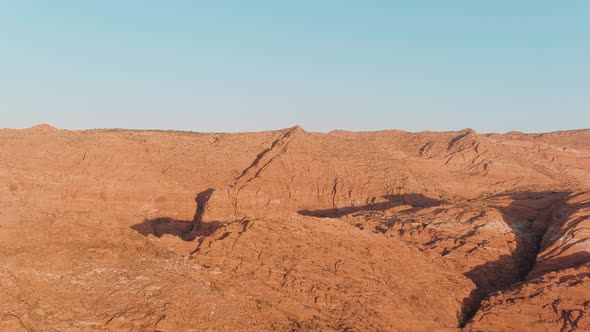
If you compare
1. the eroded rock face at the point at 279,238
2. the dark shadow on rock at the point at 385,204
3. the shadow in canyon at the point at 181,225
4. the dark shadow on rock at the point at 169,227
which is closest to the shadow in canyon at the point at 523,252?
the eroded rock face at the point at 279,238

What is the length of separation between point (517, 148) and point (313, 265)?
138ft

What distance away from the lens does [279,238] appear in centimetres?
1950

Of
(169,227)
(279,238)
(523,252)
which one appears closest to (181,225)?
(169,227)

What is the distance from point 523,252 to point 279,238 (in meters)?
12.5

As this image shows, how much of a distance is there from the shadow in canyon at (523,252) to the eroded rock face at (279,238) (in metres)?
0.09

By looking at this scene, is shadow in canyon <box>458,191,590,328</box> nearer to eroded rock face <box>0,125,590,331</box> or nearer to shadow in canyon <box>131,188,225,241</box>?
eroded rock face <box>0,125,590,331</box>

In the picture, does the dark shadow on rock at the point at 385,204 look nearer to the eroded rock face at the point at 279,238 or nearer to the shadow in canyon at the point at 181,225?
the eroded rock face at the point at 279,238

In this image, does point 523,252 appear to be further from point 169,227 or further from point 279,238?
point 169,227

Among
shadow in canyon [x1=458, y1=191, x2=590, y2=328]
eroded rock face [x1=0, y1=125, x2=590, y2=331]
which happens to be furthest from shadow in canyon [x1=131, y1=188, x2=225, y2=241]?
shadow in canyon [x1=458, y1=191, x2=590, y2=328]

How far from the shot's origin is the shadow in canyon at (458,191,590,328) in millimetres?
21741

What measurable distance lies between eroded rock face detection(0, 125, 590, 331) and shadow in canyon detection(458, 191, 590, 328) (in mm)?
85

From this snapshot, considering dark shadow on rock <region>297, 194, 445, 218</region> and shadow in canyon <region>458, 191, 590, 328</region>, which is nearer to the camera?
shadow in canyon <region>458, 191, 590, 328</region>

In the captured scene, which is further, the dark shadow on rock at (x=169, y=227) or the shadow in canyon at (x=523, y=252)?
the dark shadow on rock at (x=169, y=227)

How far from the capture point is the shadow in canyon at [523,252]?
21741mm
